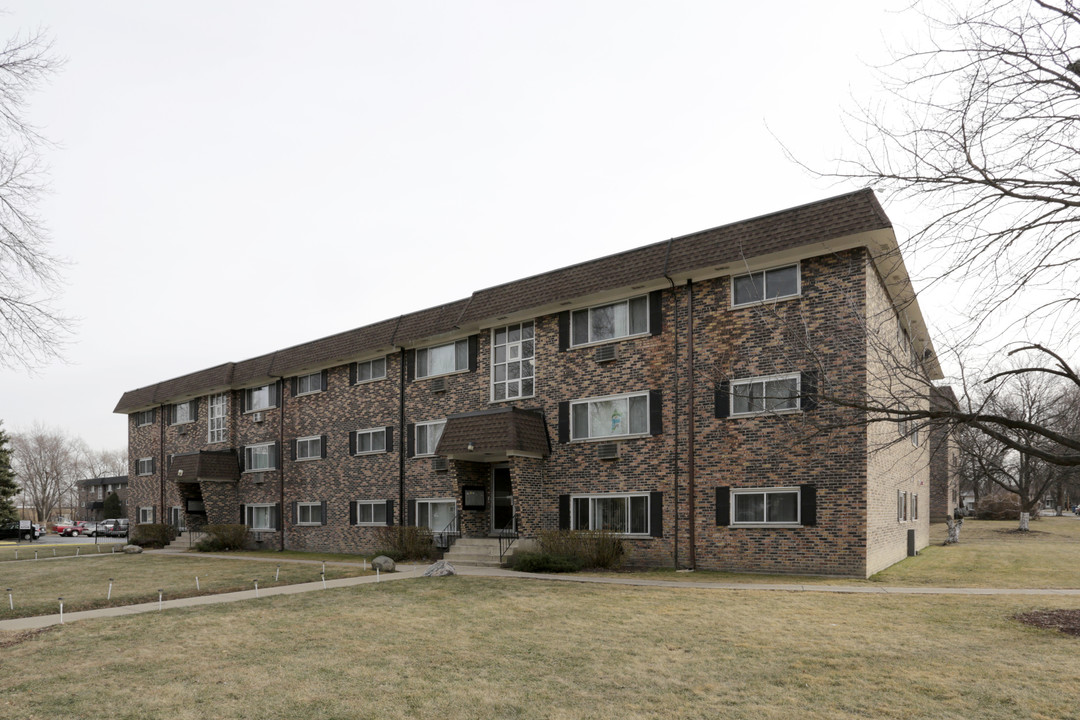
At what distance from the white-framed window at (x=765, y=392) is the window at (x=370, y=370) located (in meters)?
14.2

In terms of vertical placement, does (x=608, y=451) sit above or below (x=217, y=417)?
below

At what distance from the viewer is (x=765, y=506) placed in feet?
55.1

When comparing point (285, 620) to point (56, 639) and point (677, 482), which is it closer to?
point (56, 639)

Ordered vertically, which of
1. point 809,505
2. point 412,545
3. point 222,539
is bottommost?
point 222,539

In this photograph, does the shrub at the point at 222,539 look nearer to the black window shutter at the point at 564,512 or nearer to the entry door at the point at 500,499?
the entry door at the point at 500,499

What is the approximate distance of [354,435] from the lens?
91.2ft

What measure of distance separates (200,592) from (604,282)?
1158 centimetres

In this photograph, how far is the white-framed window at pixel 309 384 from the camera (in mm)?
30056

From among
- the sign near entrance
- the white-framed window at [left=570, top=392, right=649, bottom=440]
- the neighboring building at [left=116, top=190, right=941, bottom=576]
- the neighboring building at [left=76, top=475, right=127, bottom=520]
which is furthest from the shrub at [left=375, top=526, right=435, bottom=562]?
the neighboring building at [left=76, top=475, right=127, bottom=520]

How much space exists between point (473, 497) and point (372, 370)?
763 centimetres

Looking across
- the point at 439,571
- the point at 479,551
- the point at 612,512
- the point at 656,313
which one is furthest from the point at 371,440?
the point at 656,313

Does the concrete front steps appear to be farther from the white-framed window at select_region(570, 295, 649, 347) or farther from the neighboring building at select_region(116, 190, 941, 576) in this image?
the white-framed window at select_region(570, 295, 649, 347)

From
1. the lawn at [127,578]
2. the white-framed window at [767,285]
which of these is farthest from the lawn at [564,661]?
the white-framed window at [767,285]

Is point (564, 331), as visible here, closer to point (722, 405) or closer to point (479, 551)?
point (722, 405)
